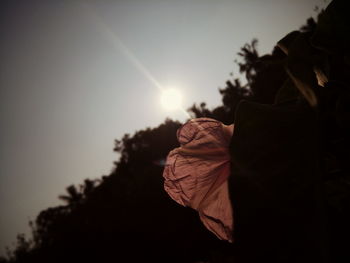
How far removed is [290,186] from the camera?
27cm

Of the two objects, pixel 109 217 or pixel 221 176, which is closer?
pixel 221 176

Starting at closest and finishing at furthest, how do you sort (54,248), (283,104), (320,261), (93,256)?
(320,261) → (283,104) → (93,256) → (54,248)

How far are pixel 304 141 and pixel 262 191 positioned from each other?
81mm

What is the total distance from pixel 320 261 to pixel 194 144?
1.30ft

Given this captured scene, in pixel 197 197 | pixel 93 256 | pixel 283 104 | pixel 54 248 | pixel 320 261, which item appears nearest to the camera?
pixel 320 261

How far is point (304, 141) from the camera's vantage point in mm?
291

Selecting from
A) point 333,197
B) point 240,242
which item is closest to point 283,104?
point 240,242

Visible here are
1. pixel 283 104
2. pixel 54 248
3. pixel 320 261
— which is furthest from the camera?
pixel 54 248

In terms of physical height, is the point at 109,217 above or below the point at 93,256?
above

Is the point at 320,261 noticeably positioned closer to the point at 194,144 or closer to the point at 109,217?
the point at 194,144

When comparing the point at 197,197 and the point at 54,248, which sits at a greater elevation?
the point at 54,248

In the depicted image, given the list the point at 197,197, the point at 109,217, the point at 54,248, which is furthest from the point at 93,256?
the point at 197,197

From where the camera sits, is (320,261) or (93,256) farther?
(93,256)

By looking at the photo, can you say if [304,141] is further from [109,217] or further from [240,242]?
[109,217]
